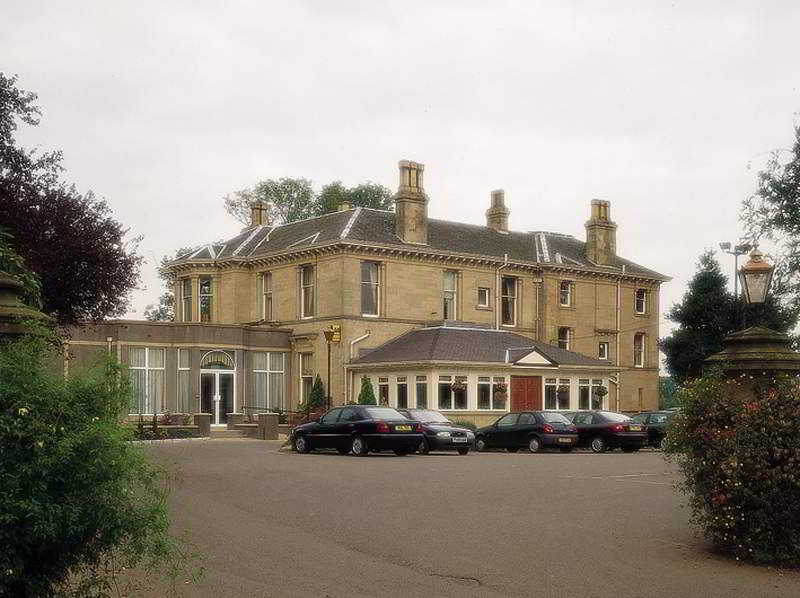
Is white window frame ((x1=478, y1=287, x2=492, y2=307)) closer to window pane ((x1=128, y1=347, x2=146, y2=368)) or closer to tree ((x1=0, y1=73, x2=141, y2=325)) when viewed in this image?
window pane ((x1=128, y1=347, x2=146, y2=368))

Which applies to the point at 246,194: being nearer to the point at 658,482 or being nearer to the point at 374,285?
the point at 374,285

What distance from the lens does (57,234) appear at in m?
24.6

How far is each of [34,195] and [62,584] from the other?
1813 centimetres

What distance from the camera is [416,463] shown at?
2711cm

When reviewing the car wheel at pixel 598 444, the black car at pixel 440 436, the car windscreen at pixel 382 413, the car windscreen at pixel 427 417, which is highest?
the car windscreen at pixel 382 413

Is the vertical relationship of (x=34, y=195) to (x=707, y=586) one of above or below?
above

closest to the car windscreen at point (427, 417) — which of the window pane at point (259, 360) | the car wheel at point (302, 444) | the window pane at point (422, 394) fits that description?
the car wheel at point (302, 444)

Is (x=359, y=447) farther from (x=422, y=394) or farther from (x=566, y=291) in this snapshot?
(x=566, y=291)

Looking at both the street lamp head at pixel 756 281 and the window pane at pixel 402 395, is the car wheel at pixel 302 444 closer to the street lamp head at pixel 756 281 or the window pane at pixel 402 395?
the window pane at pixel 402 395

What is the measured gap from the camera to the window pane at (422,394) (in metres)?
47.3

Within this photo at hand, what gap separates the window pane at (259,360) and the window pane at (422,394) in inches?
356

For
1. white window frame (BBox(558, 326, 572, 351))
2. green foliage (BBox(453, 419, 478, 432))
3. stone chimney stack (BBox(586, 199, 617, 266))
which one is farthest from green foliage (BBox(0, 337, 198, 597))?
stone chimney stack (BBox(586, 199, 617, 266))

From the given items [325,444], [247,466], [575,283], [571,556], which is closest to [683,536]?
[571,556]

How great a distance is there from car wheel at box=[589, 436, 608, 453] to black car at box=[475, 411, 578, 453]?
86 centimetres
